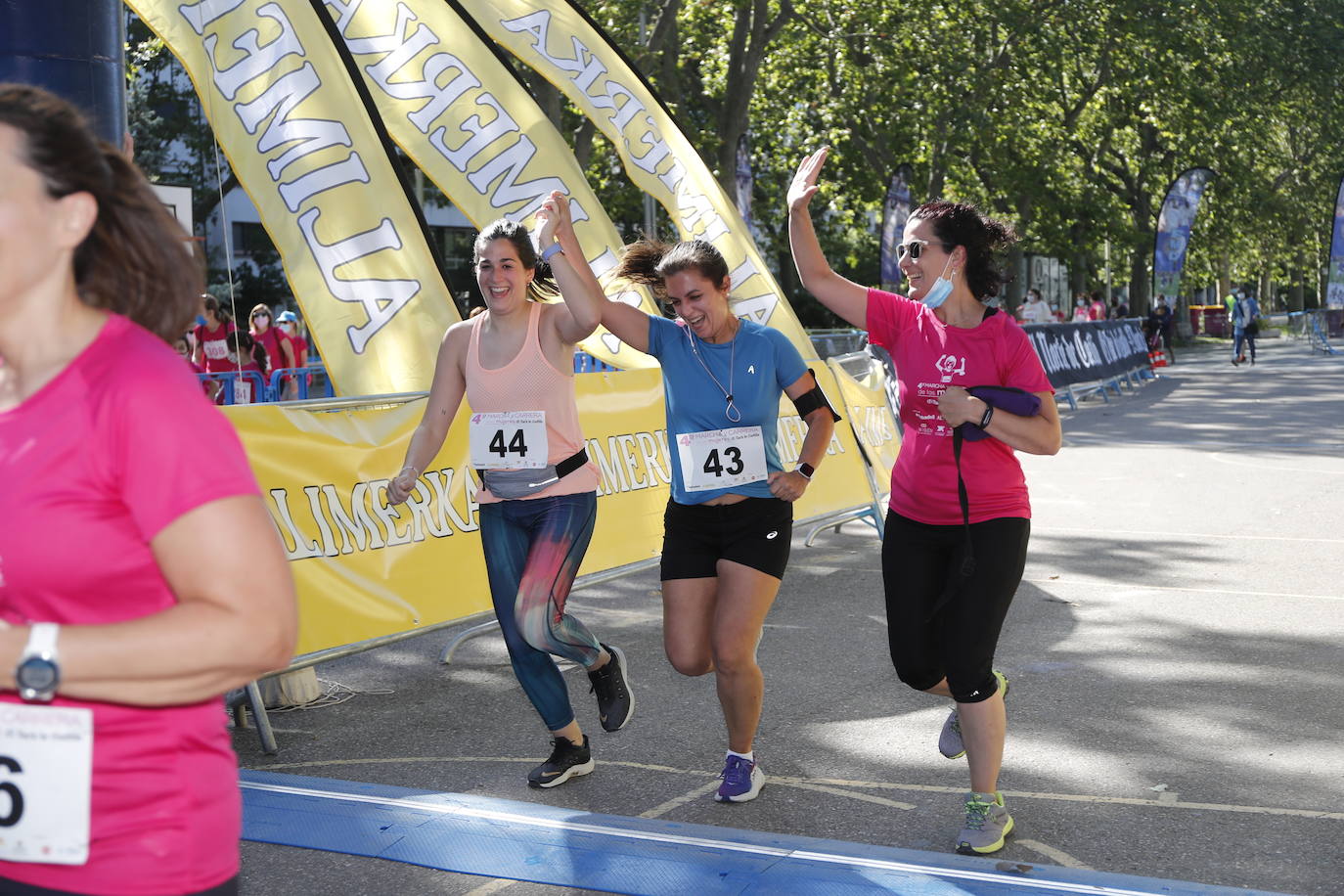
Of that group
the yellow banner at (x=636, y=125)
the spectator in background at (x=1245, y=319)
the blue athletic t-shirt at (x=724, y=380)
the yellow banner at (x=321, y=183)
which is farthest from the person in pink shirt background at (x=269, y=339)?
the spectator in background at (x=1245, y=319)

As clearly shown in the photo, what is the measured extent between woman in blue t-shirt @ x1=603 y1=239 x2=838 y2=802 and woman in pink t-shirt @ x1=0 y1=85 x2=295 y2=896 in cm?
325

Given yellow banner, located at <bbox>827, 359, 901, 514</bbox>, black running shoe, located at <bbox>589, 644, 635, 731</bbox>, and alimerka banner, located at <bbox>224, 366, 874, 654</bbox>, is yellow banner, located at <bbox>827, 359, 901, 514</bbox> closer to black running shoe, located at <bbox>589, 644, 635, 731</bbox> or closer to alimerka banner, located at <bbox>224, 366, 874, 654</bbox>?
alimerka banner, located at <bbox>224, 366, 874, 654</bbox>

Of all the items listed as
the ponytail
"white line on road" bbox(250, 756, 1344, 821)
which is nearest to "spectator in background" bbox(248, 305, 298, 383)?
"white line on road" bbox(250, 756, 1344, 821)

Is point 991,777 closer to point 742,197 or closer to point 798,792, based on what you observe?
point 798,792

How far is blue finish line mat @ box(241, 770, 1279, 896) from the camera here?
4023 mm

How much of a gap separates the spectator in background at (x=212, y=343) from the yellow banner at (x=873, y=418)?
27.8 feet

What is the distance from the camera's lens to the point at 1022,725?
600cm

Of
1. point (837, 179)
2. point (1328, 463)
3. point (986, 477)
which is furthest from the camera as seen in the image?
point (837, 179)

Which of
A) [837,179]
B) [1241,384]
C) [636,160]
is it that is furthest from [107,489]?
[837,179]

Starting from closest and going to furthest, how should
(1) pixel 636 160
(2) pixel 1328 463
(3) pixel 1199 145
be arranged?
1. (1) pixel 636 160
2. (2) pixel 1328 463
3. (3) pixel 1199 145

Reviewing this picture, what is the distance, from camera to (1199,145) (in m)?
39.9

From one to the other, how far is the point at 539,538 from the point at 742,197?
19.0 meters

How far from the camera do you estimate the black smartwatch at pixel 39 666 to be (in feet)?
5.44

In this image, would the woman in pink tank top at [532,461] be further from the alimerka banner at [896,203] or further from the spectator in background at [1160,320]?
the spectator in background at [1160,320]
